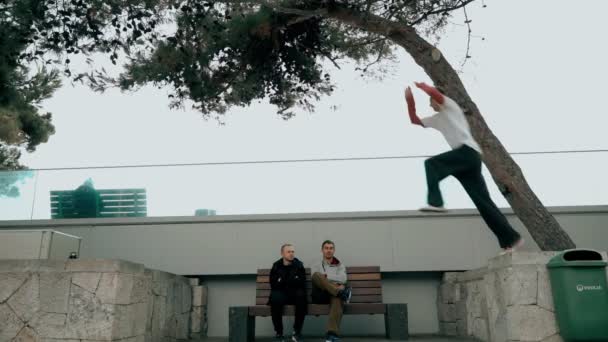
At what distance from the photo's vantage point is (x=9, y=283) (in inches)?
171

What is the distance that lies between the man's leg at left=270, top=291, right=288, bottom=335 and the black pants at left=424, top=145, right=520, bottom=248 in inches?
96.8

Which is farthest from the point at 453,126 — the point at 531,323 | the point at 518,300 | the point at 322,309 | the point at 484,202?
the point at 322,309

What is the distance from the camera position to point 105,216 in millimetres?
6992

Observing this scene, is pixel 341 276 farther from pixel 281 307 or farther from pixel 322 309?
pixel 281 307

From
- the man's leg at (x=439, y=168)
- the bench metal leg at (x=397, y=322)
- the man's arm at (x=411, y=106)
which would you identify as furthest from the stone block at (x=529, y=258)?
the bench metal leg at (x=397, y=322)

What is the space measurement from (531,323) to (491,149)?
181cm

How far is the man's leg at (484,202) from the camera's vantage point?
3.91 meters

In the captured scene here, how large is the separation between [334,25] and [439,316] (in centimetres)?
427

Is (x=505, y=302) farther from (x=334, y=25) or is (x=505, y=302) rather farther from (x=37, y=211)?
(x=37, y=211)

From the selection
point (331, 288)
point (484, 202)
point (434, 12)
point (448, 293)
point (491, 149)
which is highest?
point (434, 12)

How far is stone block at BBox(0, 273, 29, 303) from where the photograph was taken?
14.2 ft

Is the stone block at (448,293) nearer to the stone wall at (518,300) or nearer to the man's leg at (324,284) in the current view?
the stone wall at (518,300)

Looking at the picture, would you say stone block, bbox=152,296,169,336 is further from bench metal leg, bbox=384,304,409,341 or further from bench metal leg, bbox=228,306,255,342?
bench metal leg, bbox=384,304,409,341

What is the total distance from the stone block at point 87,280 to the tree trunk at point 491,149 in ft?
12.8
